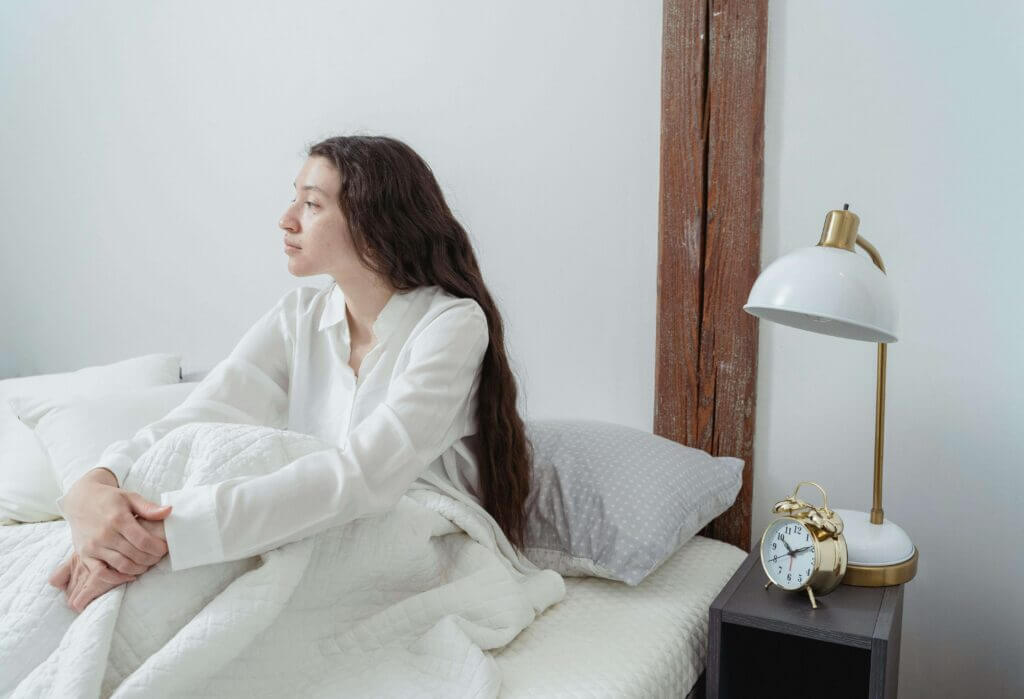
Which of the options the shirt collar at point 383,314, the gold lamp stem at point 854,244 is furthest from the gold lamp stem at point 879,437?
the shirt collar at point 383,314

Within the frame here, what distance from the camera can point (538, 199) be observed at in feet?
6.49

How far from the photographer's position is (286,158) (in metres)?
2.32

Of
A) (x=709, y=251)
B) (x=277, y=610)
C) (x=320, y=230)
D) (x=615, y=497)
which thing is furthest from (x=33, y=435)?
(x=709, y=251)

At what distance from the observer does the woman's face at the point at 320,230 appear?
1.59m

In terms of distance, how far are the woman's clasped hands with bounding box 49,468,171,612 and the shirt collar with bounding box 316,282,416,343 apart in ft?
1.70

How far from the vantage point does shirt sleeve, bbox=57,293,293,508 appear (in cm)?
160

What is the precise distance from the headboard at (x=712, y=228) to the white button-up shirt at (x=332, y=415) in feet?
1.53

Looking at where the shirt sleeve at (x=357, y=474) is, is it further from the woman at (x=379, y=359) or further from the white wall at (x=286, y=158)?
the white wall at (x=286, y=158)

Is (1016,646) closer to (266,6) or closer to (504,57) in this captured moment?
(504,57)

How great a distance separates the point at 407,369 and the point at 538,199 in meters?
0.66

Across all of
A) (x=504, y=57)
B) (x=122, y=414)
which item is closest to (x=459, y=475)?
(x=122, y=414)

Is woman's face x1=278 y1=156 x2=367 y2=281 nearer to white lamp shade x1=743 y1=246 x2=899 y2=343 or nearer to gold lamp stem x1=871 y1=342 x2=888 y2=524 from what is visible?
white lamp shade x1=743 y1=246 x2=899 y2=343

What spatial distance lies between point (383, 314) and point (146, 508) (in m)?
0.56

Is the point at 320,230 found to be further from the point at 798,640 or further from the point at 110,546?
the point at 798,640
